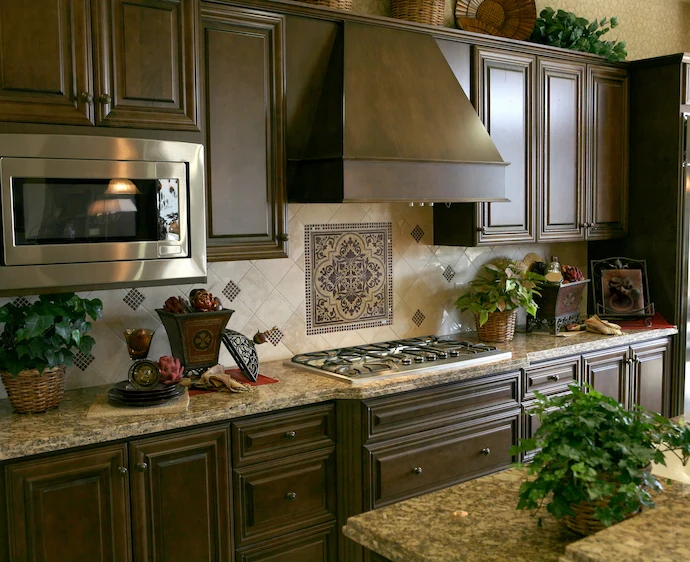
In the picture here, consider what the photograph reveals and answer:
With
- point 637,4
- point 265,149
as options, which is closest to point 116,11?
point 265,149

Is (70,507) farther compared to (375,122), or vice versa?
(375,122)

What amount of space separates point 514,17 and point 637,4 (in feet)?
4.78

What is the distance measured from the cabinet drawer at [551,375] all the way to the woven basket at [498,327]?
0.96 ft

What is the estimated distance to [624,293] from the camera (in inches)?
178

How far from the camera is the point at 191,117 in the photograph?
9.36 ft

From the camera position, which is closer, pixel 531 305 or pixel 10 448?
pixel 10 448

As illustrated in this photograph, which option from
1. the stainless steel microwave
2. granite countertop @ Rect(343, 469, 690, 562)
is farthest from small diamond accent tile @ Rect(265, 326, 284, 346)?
granite countertop @ Rect(343, 469, 690, 562)

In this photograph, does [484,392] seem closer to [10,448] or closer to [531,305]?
[531,305]

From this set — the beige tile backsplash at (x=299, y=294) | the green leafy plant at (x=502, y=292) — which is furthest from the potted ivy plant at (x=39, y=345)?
the green leafy plant at (x=502, y=292)

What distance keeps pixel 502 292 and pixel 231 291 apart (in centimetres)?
142

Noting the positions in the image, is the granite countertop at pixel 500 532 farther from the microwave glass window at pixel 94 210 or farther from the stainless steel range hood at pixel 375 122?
the stainless steel range hood at pixel 375 122

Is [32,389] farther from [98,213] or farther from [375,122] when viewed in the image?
[375,122]

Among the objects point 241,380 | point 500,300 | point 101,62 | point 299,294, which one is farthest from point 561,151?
point 101,62

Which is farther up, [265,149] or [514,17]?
[514,17]
